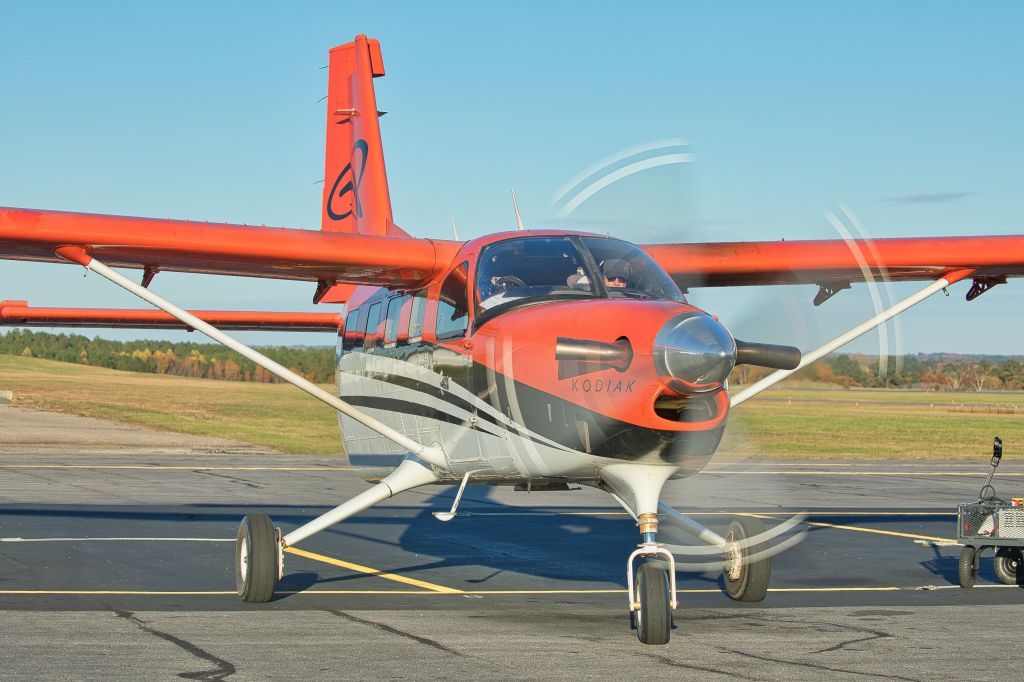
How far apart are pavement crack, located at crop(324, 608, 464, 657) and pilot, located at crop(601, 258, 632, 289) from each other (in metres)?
2.66

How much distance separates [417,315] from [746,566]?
3390 millimetres

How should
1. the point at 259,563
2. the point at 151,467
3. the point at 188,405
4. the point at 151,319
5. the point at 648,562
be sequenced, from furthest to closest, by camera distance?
the point at 188,405, the point at 151,467, the point at 151,319, the point at 259,563, the point at 648,562

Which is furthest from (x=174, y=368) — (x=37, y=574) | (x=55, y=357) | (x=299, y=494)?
(x=37, y=574)

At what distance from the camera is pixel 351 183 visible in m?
16.2

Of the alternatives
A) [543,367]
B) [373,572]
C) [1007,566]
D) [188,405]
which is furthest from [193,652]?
[188,405]

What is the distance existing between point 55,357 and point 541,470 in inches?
3482

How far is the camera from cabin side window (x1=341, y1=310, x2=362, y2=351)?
12266 millimetres

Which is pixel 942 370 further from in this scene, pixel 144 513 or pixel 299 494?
pixel 299 494

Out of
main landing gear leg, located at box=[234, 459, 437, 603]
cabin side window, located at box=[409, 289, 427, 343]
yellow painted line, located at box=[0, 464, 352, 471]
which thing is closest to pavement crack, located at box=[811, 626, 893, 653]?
main landing gear leg, located at box=[234, 459, 437, 603]

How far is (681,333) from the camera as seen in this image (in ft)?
23.7

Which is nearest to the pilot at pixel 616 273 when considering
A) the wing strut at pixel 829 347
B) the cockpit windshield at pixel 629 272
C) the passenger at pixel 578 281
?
the cockpit windshield at pixel 629 272

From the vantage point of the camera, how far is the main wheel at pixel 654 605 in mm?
7758

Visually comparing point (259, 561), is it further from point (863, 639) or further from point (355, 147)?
point (355, 147)

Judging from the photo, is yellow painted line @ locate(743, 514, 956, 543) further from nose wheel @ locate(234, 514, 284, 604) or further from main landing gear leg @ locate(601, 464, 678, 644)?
main landing gear leg @ locate(601, 464, 678, 644)
